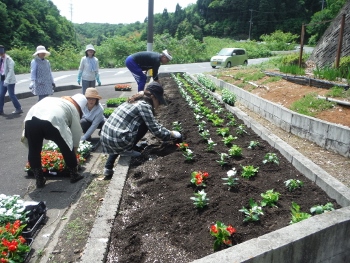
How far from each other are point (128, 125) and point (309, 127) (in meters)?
2.84

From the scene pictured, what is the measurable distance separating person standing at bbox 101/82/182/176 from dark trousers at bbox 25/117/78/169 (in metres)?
0.52

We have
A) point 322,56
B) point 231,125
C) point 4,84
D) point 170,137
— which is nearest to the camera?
point 170,137

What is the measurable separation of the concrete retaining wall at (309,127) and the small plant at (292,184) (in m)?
1.27

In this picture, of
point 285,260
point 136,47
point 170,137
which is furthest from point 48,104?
point 136,47

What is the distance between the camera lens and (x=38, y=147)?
369 centimetres

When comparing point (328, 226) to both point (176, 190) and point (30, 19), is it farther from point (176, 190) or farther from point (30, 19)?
point (30, 19)

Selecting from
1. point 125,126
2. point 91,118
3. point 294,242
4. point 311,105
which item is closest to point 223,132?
point 125,126

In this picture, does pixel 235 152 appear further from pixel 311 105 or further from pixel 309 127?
pixel 311 105

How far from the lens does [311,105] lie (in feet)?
18.2

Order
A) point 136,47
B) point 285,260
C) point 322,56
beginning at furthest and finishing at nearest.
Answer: point 136,47
point 322,56
point 285,260

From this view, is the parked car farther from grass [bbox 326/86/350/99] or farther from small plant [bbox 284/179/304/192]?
small plant [bbox 284/179/304/192]

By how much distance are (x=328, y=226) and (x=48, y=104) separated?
127 inches

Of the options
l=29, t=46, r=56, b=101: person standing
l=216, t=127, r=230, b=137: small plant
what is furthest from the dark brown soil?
l=29, t=46, r=56, b=101: person standing

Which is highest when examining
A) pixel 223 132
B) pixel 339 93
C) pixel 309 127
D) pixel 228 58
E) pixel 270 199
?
pixel 228 58
